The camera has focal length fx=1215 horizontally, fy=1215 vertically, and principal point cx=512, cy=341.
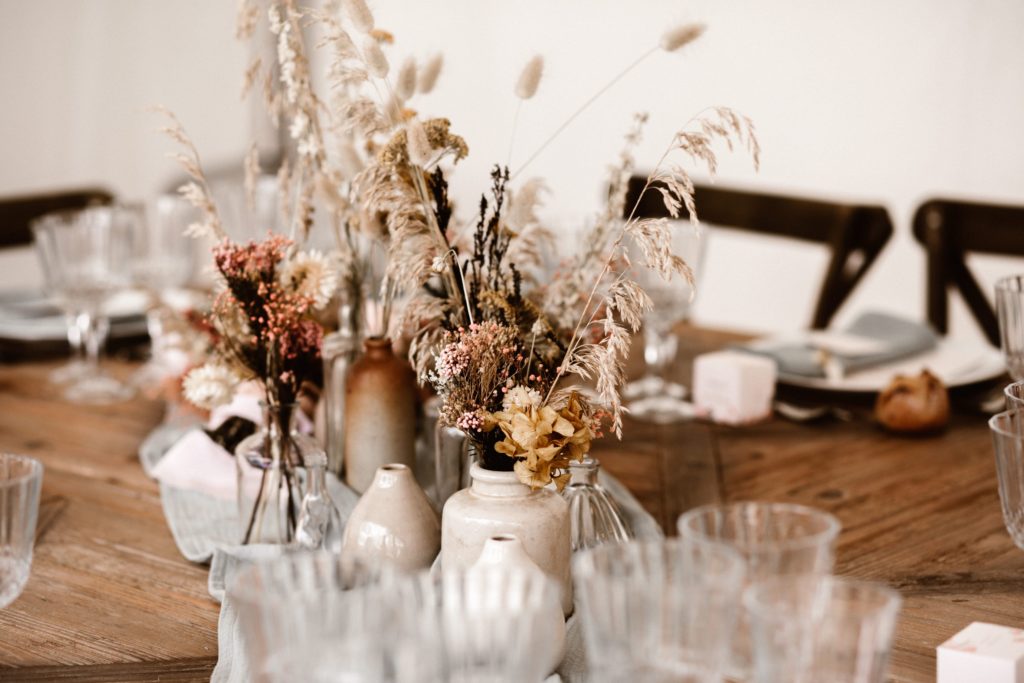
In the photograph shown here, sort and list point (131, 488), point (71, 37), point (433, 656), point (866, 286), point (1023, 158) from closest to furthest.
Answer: point (433, 656) → point (131, 488) → point (1023, 158) → point (866, 286) → point (71, 37)

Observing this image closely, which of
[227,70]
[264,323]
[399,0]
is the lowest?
[264,323]

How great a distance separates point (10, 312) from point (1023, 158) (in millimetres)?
2562

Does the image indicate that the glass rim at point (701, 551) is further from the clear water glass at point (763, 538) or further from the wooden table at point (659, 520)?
the wooden table at point (659, 520)

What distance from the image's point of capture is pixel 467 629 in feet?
2.37

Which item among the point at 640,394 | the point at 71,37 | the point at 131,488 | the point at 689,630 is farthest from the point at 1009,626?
the point at 71,37

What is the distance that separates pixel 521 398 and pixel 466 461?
295 mm

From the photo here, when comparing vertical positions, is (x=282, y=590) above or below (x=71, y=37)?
below

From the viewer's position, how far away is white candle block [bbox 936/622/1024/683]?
2.89 ft

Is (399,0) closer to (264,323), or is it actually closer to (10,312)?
(10,312)

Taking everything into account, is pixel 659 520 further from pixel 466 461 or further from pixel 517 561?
pixel 517 561

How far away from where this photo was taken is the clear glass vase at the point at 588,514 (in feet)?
3.82

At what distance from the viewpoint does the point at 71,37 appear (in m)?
4.08

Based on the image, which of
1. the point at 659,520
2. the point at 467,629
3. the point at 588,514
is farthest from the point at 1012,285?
the point at 467,629

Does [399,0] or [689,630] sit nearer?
[689,630]
